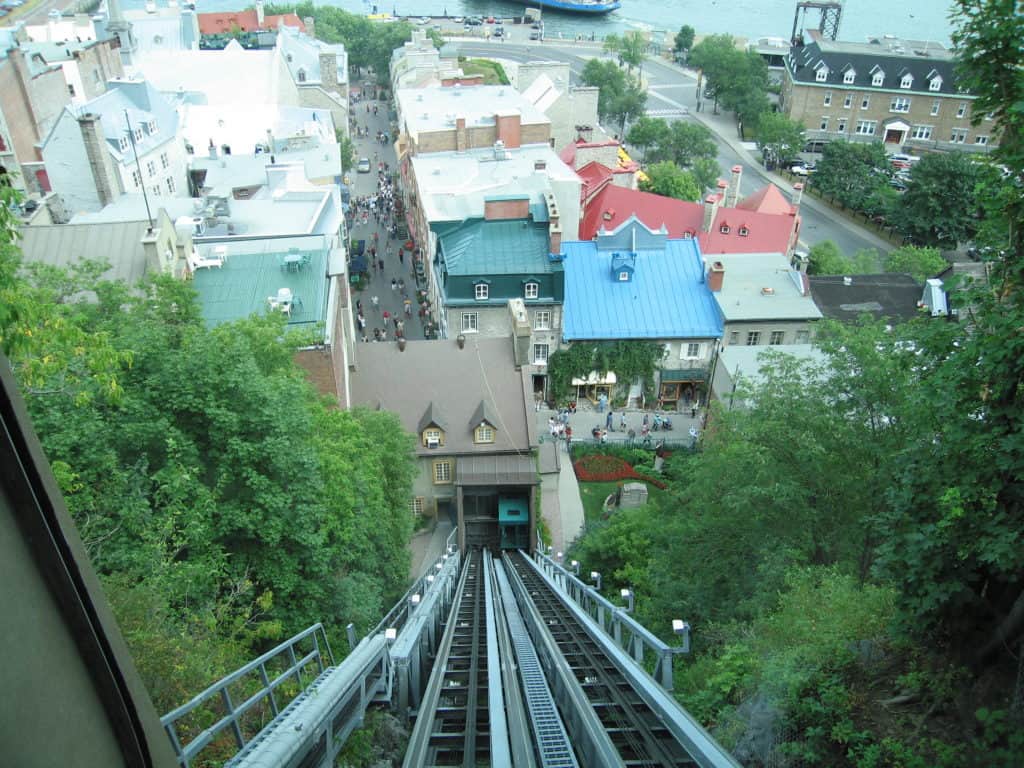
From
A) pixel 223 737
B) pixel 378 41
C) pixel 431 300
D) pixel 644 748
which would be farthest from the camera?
pixel 378 41

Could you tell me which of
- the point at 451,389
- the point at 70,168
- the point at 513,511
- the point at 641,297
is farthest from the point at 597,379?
the point at 70,168

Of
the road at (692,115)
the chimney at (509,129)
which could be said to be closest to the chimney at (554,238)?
the chimney at (509,129)

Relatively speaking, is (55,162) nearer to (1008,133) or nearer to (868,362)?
(868,362)

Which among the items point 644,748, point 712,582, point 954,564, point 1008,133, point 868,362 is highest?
point 1008,133

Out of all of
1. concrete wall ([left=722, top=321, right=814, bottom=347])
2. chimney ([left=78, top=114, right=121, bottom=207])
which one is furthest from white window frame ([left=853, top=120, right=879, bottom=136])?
chimney ([left=78, top=114, right=121, bottom=207])

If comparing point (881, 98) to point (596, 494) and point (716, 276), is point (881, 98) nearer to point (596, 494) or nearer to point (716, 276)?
point (716, 276)

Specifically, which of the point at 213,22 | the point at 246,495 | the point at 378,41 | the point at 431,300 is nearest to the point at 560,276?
the point at 431,300

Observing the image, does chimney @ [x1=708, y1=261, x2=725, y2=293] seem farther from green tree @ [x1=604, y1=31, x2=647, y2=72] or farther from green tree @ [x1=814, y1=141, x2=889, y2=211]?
green tree @ [x1=604, y1=31, x2=647, y2=72]
